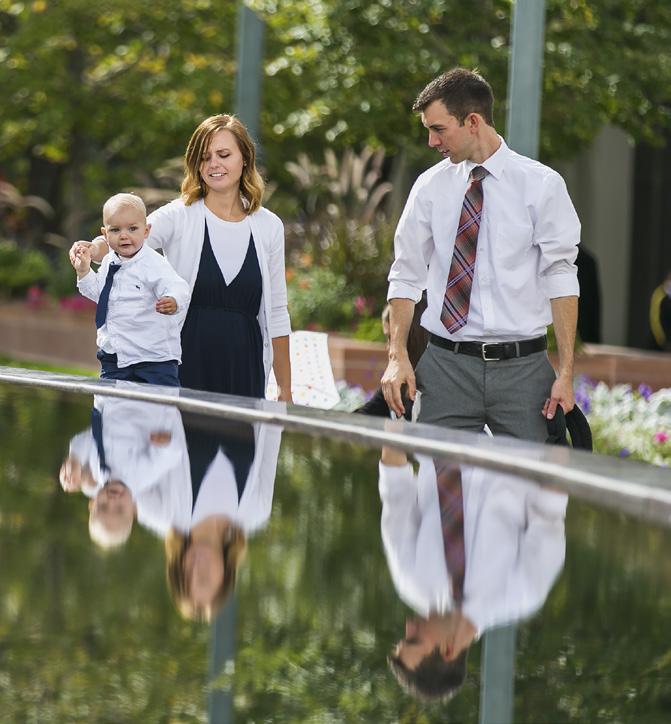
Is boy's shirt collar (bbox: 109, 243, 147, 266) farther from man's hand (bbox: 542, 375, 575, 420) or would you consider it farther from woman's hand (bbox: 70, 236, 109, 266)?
man's hand (bbox: 542, 375, 575, 420)

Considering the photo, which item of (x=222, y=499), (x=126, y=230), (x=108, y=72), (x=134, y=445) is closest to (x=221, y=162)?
(x=126, y=230)

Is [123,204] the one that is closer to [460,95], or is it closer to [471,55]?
[460,95]

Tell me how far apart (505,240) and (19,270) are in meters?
18.2

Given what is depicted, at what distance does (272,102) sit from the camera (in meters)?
19.1

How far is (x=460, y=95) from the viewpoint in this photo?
5.17m

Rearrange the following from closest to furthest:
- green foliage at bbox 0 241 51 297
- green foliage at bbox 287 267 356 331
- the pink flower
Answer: the pink flower
green foliage at bbox 287 267 356 331
green foliage at bbox 0 241 51 297

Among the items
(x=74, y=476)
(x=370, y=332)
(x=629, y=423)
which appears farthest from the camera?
(x=370, y=332)

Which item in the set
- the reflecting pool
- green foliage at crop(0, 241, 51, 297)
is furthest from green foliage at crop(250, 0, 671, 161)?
green foliage at crop(0, 241, 51, 297)

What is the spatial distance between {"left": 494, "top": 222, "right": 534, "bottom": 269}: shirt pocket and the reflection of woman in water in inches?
65.9

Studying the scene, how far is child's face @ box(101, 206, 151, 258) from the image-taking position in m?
5.58

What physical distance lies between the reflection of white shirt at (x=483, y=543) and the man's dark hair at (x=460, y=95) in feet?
7.63

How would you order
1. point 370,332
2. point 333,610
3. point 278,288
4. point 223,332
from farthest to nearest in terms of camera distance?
point 370,332
point 278,288
point 223,332
point 333,610

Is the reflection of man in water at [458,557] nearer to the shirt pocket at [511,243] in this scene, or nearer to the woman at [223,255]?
the shirt pocket at [511,243]

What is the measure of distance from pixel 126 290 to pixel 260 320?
1.82 ft
